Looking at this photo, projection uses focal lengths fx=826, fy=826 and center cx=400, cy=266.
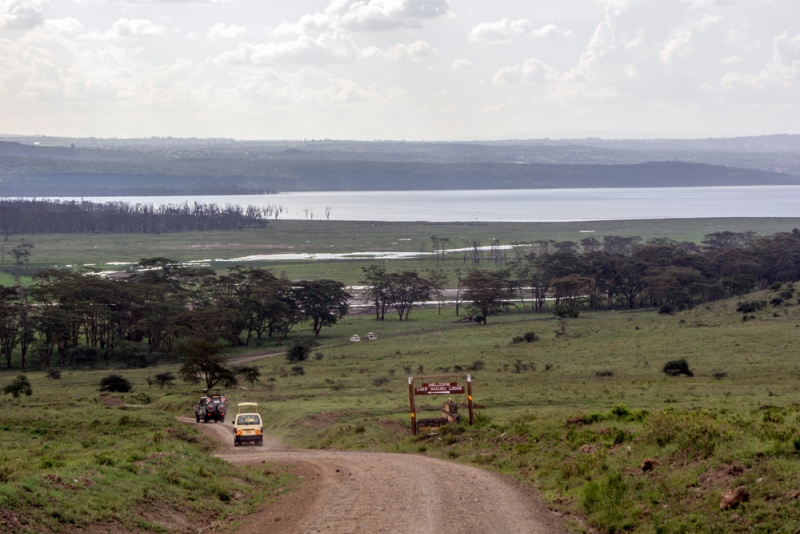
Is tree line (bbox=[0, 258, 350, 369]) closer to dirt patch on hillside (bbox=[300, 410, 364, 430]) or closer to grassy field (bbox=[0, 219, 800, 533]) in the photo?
grassy field (bbox=[0, 219, 800, 533])

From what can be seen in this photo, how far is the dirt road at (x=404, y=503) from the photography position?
39.8 ft

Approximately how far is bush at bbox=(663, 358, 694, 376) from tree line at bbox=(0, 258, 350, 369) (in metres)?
33.9

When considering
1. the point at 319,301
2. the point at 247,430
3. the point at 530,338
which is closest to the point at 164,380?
the point at 247,430

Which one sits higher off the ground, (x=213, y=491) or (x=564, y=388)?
(x=213, y=491)

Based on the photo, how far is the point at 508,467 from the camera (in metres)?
17.4

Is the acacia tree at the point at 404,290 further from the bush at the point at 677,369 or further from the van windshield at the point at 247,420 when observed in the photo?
the van windshield at the point at 247,420

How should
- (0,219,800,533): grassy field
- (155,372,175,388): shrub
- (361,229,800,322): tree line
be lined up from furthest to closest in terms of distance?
(361,229,800,322): tree line → (155,372,175,388): shrub → (0,219,800,533): grassy field

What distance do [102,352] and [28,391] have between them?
27919 millimetres

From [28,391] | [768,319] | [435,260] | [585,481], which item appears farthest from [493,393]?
[435,260]

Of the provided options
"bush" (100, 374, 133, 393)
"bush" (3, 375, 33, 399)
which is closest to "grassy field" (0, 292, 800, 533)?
"bush" (3, 375, 33, 399)

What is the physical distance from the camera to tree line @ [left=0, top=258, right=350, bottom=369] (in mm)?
67500

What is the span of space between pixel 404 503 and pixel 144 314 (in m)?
65.1

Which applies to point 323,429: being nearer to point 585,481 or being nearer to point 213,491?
point 213,491

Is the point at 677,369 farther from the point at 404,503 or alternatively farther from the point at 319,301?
the point at 319,301
